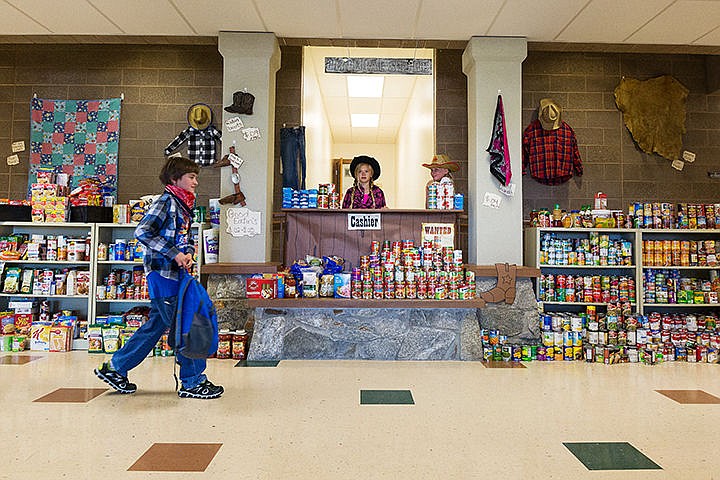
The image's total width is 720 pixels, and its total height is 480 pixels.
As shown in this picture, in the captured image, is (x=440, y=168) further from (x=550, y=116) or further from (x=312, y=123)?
→ (x=312, y=123)

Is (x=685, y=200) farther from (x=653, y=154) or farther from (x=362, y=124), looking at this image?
(x=362, y=124)

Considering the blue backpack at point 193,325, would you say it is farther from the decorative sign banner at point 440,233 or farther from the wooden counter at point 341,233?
the decorative sign banner at point 440,233

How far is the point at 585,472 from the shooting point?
80.7 inches

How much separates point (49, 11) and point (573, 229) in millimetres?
4693

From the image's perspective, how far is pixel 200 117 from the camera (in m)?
5.44

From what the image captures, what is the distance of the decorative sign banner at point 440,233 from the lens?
183 inches

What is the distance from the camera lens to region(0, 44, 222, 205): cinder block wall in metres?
5.51

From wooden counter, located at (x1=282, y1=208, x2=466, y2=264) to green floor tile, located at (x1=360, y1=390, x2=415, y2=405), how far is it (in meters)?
1.58

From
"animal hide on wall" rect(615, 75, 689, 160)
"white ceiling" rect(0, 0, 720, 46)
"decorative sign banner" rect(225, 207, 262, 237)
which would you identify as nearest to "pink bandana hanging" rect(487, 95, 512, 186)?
"white ceiling" rect(0, 0, 720, 46)

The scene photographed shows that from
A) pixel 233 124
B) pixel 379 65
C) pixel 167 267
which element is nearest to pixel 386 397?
pixel 167 267

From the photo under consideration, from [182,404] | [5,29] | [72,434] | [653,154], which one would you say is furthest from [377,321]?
[5,29]

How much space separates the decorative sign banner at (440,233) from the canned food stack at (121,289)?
2.48 metres

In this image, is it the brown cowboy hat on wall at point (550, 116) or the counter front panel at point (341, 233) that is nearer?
the counter front panel at point (341, 233)

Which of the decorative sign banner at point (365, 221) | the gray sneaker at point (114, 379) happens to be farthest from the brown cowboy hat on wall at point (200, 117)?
the gray sneaker at point (114, 379)
